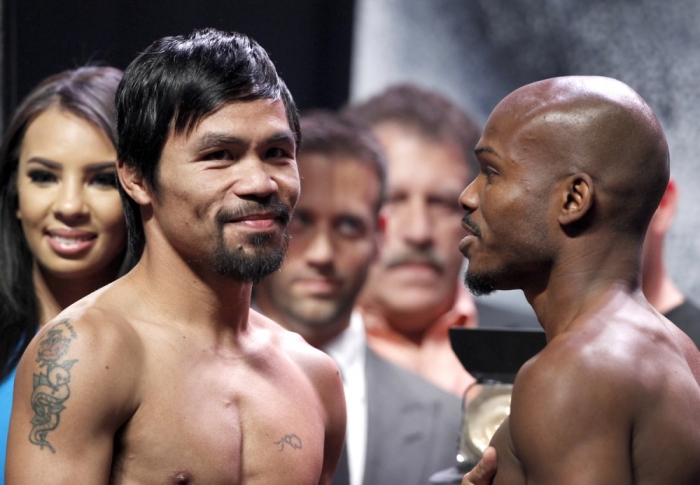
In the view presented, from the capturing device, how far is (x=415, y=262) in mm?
4219

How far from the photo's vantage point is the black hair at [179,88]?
201 centimetres

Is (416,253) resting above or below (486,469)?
below

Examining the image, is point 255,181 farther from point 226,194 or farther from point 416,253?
point 416,253

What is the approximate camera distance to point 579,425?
1619mm

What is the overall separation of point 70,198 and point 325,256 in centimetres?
158

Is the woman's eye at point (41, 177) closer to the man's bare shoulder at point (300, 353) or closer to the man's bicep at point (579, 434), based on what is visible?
the man's bare shoulder at point (300, 353)

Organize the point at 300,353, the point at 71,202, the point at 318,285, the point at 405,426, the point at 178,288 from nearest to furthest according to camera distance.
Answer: the point at 178,288
the point at 300,353
the point at 71,202
the point at 405,426
the point at 318,285

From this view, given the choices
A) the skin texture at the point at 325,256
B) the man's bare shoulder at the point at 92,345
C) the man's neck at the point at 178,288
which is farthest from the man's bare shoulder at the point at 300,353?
the skin texture at the point at 325,256

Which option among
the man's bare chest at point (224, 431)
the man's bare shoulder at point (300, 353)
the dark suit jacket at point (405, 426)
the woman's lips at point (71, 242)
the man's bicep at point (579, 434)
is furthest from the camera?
the dark suit jacket at point (405, 426)

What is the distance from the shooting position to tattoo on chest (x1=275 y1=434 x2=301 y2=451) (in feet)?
6.85

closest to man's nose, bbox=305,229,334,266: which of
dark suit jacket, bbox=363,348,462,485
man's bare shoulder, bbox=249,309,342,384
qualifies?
dark suit jacket, bbox=363,348,462,485

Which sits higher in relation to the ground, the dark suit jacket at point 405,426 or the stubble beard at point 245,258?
the stubble beard at point 245,258

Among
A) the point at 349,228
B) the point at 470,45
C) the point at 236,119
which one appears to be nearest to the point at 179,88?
the point at 236,119

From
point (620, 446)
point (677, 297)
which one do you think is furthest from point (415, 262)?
point (620, 446)
